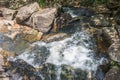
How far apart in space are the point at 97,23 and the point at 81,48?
128 cm

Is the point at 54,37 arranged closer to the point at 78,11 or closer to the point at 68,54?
the point at 68,54

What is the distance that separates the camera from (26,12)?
369 inches

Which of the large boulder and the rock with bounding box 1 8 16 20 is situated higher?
the rock with bounding box 1 8 16 20

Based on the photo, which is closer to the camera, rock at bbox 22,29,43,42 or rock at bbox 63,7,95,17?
rock at bbox 22,29,43,42

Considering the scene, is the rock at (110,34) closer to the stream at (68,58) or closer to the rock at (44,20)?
the stream at (68,58)

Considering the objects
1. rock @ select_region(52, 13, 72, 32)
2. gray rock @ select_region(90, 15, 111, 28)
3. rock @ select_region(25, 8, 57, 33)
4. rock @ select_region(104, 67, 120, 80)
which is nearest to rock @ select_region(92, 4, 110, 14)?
gray rock @ select_region(90, 15, 111, 28)

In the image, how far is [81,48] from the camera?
7.84 metres

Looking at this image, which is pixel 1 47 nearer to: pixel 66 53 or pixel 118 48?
pixel 66 53

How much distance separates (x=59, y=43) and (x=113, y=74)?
2446mm

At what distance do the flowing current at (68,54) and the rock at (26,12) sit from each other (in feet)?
4.67

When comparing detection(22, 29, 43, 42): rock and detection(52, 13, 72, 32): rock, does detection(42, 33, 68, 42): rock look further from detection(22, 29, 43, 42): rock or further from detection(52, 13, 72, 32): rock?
detection(52, 13, 72, 32): rock

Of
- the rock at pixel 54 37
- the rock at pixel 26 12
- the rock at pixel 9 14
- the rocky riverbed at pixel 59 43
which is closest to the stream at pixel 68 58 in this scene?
the rocky riverbed at pixel 59 43

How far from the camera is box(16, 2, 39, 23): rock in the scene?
30.7 ft

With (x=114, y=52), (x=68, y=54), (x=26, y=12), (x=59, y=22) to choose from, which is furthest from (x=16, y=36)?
(x=114, y=52)
